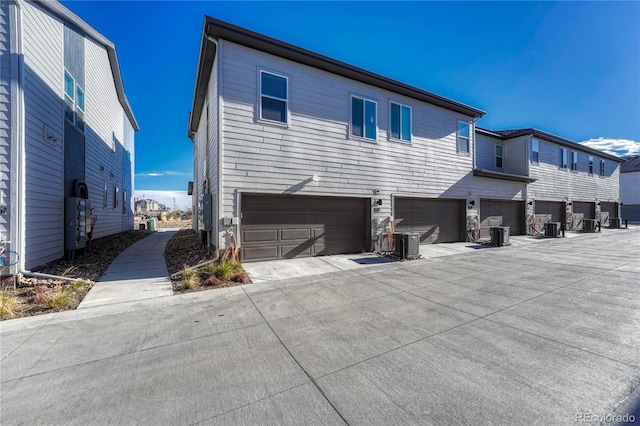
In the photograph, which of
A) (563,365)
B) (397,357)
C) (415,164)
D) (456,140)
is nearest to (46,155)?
→ (397,357)

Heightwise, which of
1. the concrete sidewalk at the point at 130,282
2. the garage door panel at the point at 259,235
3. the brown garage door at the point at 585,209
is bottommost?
the concrete sidewalk at the point at 130,282

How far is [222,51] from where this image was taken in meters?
7.29

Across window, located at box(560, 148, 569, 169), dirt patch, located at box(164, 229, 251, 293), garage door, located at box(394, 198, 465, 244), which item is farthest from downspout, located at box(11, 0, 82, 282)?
window, located at box(560, 148, 569, 169)

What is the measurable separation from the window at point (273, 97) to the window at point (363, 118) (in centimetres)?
258

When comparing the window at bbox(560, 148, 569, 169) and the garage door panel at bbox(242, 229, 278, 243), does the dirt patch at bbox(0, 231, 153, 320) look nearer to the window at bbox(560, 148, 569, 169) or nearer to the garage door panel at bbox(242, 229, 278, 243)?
the garage door panel at bbox(242, 229, 278, 243)

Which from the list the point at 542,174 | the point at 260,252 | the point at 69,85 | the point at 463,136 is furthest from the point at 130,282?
the point at 542,174

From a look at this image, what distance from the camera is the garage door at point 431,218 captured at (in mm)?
10859

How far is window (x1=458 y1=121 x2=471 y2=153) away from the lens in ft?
40.4

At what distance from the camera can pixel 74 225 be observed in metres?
7.60

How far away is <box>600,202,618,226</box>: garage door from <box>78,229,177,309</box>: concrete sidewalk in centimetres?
3040

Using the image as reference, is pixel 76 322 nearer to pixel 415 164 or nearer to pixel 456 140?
pixel 415 164

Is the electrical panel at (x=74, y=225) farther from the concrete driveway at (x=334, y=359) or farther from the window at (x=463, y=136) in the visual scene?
the window at (x=463, y=136)

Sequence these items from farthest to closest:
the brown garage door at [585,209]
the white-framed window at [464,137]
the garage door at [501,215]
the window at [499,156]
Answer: the brown garage door at [585,209] < the window at [499,156] < the garage door at [501,215] < the white-framed window at [464,137]

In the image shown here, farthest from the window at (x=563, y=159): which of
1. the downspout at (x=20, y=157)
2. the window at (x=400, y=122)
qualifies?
the downspout at (x=20, y=157)
